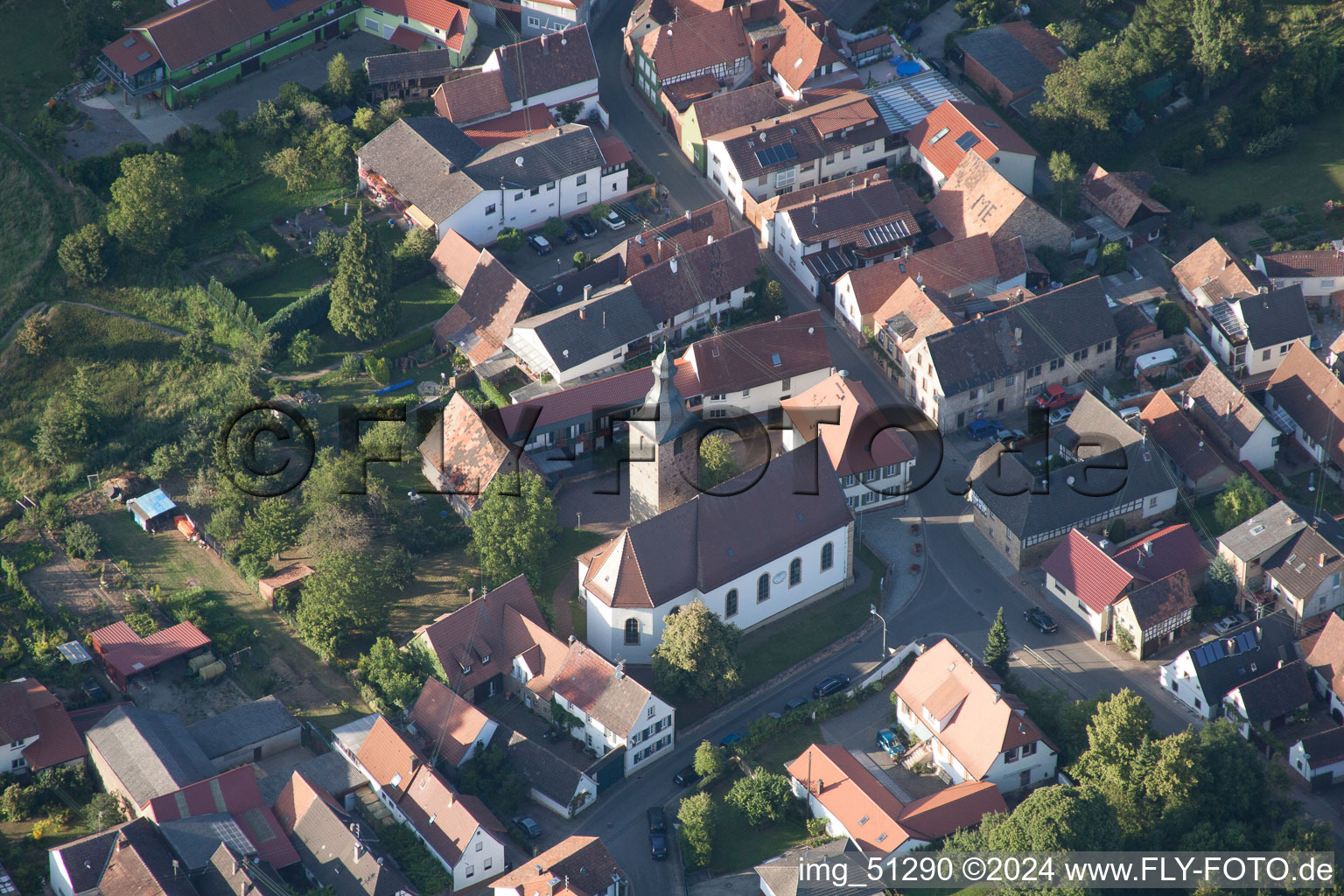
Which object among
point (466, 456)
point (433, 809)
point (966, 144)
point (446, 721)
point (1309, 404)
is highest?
point (466, 456)

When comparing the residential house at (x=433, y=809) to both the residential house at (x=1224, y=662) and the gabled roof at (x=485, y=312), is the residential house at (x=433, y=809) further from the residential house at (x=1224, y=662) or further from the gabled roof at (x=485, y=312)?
the residential house at (x=1224, y=662)

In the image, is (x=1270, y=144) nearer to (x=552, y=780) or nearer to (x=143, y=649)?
(x=552, y=780)

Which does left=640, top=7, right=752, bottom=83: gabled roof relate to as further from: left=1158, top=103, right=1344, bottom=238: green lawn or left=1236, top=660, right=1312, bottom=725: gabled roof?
left=1236, top=660, right=1312, bottom=725: gabled roof

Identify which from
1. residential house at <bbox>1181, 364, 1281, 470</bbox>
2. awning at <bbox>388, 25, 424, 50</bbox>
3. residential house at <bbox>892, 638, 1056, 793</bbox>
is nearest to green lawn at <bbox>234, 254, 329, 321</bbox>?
awning at <bbox>388, 25, 424, 50</bbox>

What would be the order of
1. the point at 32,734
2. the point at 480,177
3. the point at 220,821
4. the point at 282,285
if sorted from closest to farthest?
the point at 220,821
the point at 32,734
the point at 282,285
the point at 480,177

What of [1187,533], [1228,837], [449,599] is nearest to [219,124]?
[449,599]

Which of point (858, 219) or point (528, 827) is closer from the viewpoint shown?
point (528, 827)

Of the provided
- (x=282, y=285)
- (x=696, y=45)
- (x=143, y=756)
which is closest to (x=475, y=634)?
(x=143, y=756)
